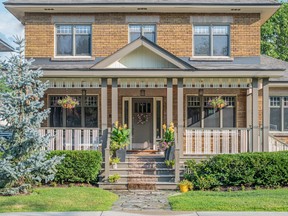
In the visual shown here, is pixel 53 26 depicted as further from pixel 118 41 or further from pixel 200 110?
pixel 200 110

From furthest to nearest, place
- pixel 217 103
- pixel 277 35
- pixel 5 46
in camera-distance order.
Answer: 1. pixel 277 35
2. pixel 5 46
3. pixel 217 103

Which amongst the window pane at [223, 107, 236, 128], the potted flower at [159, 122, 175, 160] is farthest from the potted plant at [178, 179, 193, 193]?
the window pane at [223, 107, 236, 128]

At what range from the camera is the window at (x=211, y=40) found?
1848 centimetres

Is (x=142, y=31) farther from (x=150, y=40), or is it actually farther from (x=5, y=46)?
(x=5, y=46)

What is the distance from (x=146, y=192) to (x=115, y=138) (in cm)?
246

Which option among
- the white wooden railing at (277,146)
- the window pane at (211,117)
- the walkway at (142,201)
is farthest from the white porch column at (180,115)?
the white wooden railing at (277,146)

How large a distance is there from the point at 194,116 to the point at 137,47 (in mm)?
4476

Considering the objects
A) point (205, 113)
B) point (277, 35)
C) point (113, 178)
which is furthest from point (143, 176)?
point (277, 35)

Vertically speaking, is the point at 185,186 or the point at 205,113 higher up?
the point at 205,113

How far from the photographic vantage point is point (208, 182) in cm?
1422

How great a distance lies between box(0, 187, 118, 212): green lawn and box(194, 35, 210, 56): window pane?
27.7ft

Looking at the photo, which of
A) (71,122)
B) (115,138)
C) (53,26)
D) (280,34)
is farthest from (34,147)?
(280,34)

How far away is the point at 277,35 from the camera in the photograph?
128 ft

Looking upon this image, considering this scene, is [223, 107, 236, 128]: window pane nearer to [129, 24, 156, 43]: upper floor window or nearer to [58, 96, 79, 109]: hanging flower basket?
[129, 24, 156, 43]: upper floor window
